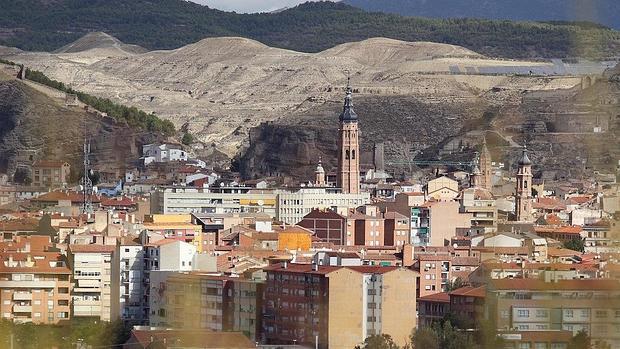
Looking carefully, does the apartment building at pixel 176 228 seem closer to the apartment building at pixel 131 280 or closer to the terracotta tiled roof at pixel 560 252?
the apartment building at pixel 131 280

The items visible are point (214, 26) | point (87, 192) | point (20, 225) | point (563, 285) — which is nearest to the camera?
point (563, 285)

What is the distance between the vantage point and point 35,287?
79.4 feet

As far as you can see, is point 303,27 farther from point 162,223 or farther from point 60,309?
point 60,309

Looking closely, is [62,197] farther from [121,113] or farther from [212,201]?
[121,113]

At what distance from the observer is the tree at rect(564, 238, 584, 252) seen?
32031mm

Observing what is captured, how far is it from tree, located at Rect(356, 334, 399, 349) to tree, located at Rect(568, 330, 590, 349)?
4529 mm

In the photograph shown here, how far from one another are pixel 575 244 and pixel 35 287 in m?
10.9

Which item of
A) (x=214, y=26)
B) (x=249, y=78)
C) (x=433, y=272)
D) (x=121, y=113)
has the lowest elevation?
(x=433, y=272)

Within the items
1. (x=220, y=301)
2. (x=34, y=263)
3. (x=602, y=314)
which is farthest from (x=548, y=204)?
(x=602, y=314)

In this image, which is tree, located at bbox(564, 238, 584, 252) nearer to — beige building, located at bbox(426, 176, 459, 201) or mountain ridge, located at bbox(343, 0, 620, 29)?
mountain ridge, located at bbox(343, 0, 620, 29)

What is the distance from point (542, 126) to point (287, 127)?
45.6 ft

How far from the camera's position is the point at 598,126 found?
9.60 m

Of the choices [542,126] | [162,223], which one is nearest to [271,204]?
[162,223]

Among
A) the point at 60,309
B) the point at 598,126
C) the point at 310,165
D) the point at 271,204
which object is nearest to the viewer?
the point at 598,126
